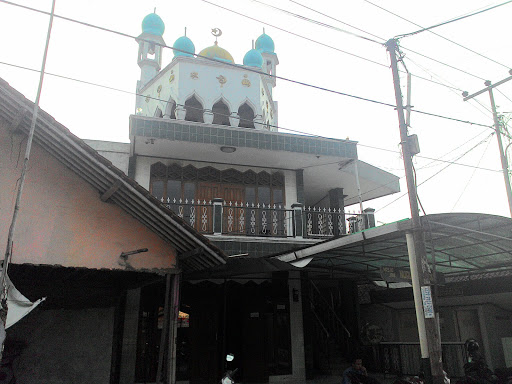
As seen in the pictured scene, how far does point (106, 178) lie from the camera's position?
24.2 ft

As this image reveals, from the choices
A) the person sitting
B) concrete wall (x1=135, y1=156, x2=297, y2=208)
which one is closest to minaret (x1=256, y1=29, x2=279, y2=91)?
concrete wall (x1=135, y1=156, x2=297, y2=208)

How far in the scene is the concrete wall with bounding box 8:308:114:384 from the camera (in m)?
9.70

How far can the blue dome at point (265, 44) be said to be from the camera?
20.4 m

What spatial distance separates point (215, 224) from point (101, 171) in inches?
236

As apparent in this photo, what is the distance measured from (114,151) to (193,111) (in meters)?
3.61

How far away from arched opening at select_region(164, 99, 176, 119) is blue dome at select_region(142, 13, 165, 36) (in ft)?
13.7

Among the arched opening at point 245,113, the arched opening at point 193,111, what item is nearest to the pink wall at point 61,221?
the arched opening at point 193,111

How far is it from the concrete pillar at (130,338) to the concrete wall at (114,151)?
4071 mm

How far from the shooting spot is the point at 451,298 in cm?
1413

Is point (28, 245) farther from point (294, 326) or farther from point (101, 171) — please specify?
point (294, 326)

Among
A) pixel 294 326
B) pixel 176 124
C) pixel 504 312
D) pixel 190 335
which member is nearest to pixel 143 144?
pixel 176 124

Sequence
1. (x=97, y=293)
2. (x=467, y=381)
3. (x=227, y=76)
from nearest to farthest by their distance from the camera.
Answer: (x=467, y=381)
(x=97, y=293)
(x=227, y=76)

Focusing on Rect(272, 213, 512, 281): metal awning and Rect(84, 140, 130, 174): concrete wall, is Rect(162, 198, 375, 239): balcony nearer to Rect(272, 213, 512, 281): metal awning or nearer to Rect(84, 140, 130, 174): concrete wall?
Rect(272, 213, 512, 281): metal awning

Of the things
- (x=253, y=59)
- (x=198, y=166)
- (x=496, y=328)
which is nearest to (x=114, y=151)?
(x=198, y=166)
